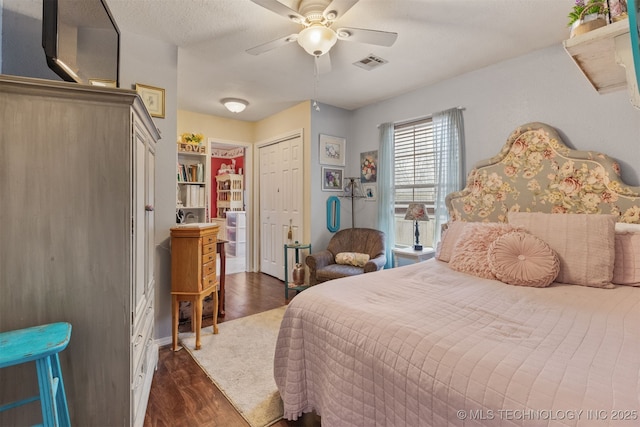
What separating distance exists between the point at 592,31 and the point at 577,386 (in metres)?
1.23

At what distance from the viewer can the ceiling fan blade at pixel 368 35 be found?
187 centimetres

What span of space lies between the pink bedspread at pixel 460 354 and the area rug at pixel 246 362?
0.29 m

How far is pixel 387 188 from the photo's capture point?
3770 mm

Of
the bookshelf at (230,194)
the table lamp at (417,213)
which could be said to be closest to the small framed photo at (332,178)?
the table lamp at (417,213)

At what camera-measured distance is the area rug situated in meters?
1.75

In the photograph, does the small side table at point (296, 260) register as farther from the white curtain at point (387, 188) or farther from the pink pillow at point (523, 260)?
the pink pillow at point (523, 260)

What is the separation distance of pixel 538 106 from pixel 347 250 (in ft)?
8.12

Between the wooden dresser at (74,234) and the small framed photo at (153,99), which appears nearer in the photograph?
the wooden dresser at (74,234)

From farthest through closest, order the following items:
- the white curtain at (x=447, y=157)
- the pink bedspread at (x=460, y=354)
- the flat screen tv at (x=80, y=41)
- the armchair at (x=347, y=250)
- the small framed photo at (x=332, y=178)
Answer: the small framed photo at (x=332, y=178) → the armchair at (x=347, y=250) → the white curtain at (x=447, y=157) → the flat screen tv at (x=80, y=41) → the pink bedspread at (x=460, y=354)

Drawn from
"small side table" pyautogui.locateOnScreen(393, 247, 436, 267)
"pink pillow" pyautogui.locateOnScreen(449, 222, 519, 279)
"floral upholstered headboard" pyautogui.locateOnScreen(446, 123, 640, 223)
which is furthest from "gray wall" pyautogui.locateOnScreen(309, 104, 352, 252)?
"pink pillow" pyautogui.locateOnScreen(449, 222, 519, 279)

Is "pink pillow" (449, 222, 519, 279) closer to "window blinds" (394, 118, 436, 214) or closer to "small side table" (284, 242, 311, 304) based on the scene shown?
"window blinds" (394, 118, 436, 214)

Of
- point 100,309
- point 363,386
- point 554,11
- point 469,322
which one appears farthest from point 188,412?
point 554,11

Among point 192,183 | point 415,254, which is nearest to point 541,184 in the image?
point 415,254

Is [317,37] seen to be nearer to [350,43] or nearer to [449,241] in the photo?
[350,43]
